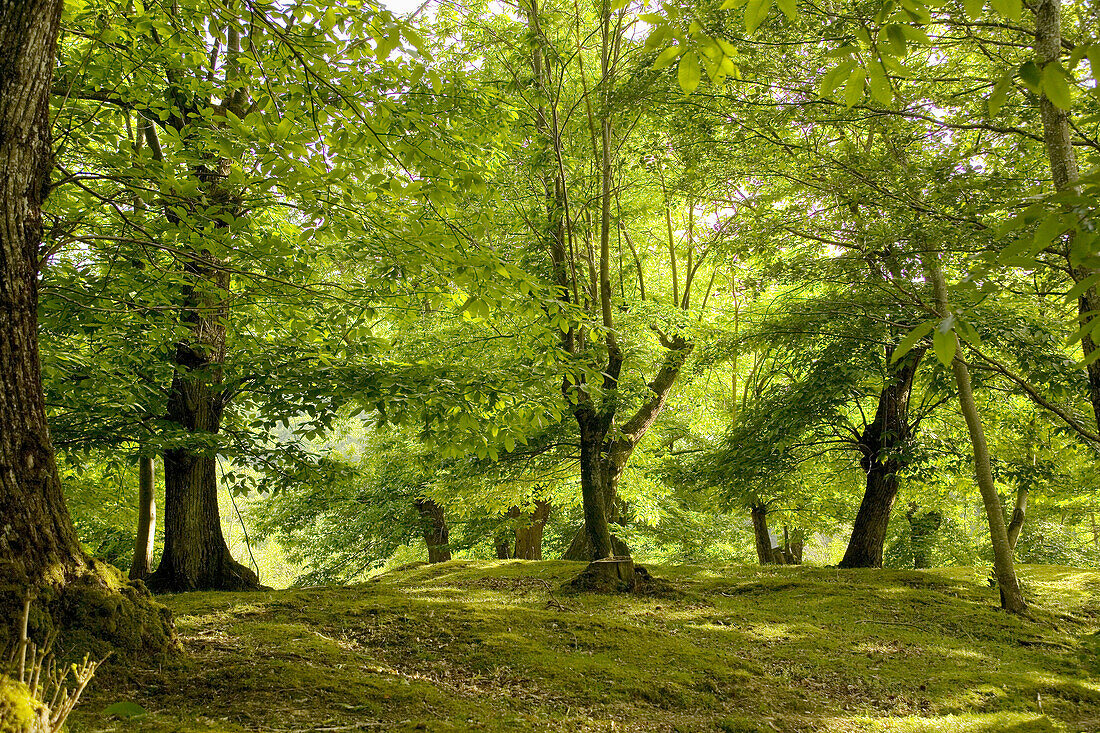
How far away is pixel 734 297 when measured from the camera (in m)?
13.1

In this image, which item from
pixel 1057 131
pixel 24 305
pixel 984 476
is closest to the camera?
pixel 24 305

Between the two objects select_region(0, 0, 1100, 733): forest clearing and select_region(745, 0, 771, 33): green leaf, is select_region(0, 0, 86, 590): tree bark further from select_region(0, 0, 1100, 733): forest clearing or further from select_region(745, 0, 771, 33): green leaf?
select_region(745, 0, 771, 33): green leaf

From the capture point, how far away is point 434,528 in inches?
654

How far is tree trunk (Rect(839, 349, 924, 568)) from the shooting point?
31.2 ft

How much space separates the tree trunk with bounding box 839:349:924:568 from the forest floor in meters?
2.48

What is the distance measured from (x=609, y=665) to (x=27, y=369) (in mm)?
3864

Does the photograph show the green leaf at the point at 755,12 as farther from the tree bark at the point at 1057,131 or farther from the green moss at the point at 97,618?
the tree bark at the point at 1057,131

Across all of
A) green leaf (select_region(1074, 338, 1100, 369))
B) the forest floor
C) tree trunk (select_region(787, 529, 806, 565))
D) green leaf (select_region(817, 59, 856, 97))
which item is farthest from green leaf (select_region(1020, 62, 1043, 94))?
tree trunk (select_region(787, 529, 806, 565))

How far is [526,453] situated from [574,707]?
6.19m

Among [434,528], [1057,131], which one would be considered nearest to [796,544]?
[434,528]

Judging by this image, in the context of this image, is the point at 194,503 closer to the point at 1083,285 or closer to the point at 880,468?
the point at 1083,285

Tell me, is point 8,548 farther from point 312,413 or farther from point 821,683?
point 821,683

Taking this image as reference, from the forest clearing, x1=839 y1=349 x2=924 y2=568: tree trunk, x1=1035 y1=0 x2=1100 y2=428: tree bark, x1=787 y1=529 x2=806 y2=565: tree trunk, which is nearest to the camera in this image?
the forest clearing

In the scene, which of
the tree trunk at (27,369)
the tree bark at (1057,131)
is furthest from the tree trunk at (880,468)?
the tree trunk at (27,369)
